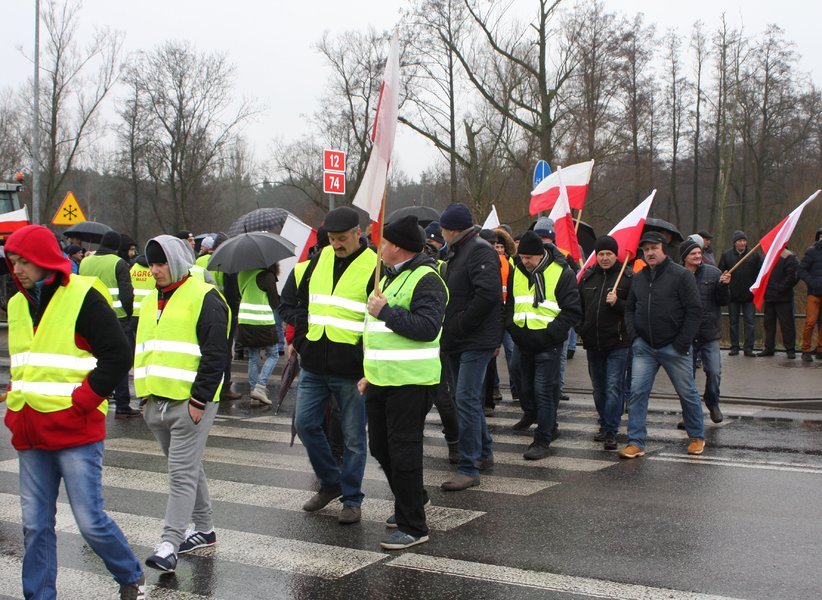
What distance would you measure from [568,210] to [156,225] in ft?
144

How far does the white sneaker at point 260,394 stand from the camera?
453 inches

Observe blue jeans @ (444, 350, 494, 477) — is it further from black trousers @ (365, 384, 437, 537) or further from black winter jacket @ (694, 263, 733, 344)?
black winter jacket @ (694, 263, 733, 344)

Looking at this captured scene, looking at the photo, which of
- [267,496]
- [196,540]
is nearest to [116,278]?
[267,496]

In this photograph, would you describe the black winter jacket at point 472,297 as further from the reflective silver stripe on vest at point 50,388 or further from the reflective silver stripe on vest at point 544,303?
the reflective silver stripe on vest at point 50,388

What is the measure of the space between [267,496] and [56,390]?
285 centimetres

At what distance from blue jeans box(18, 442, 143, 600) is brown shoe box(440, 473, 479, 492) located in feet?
10.2

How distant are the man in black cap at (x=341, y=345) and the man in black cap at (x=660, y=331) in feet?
10.2

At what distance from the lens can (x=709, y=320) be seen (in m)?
10.5

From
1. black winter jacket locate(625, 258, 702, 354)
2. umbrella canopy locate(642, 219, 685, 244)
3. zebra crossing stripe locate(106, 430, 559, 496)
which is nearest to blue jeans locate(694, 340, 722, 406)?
umbrella canopy locate(642, 219, 685, 244)

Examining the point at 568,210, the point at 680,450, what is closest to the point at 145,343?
the point at 680,450

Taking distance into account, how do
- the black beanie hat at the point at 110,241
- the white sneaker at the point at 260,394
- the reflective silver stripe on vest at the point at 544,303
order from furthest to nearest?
the white sneaker at the point at 260,394 → the black beanie hat at the point at 110,241 → the reflective silver stripe on vest at the point at 544,303

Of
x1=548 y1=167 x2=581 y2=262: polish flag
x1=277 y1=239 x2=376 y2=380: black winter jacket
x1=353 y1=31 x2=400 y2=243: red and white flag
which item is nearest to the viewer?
x1=353 y1=31 x2=400 y2=243: red and white flag

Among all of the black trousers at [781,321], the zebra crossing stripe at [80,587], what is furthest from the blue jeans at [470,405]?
the black trousers at [781,321]

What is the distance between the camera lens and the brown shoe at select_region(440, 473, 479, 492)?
721cm
